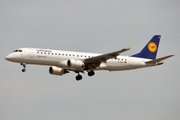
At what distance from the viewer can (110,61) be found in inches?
2776

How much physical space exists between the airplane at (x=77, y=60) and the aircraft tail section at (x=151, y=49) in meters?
0.85

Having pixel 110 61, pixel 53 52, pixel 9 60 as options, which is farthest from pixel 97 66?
pixel 9 60

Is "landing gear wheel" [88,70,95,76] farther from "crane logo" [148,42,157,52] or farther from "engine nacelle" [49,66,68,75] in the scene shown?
"crane logo" [148,42,157,52]

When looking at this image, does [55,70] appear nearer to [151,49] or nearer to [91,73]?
[91,73]

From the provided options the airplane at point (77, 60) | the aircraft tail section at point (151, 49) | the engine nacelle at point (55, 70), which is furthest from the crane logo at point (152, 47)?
the engine nacelle at point (55, 70)

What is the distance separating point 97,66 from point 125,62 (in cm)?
483

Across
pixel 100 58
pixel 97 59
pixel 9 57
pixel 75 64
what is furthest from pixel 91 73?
pixel 9 57

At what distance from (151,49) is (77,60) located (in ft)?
47.8

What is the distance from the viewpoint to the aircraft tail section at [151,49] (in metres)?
75.4

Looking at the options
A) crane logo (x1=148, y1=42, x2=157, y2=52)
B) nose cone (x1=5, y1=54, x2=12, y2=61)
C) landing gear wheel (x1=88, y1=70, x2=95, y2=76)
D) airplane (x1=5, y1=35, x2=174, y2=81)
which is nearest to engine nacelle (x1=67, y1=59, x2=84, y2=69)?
airplane (x1=5, y1=35, x2=174, y2=81)

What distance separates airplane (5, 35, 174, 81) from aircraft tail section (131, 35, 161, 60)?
0.85 metres

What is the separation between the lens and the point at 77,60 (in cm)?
6762

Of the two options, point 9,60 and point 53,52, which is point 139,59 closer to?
point 53,52

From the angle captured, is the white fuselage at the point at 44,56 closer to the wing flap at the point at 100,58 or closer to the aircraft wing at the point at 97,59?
the aircraft wing at the point at 97,59
